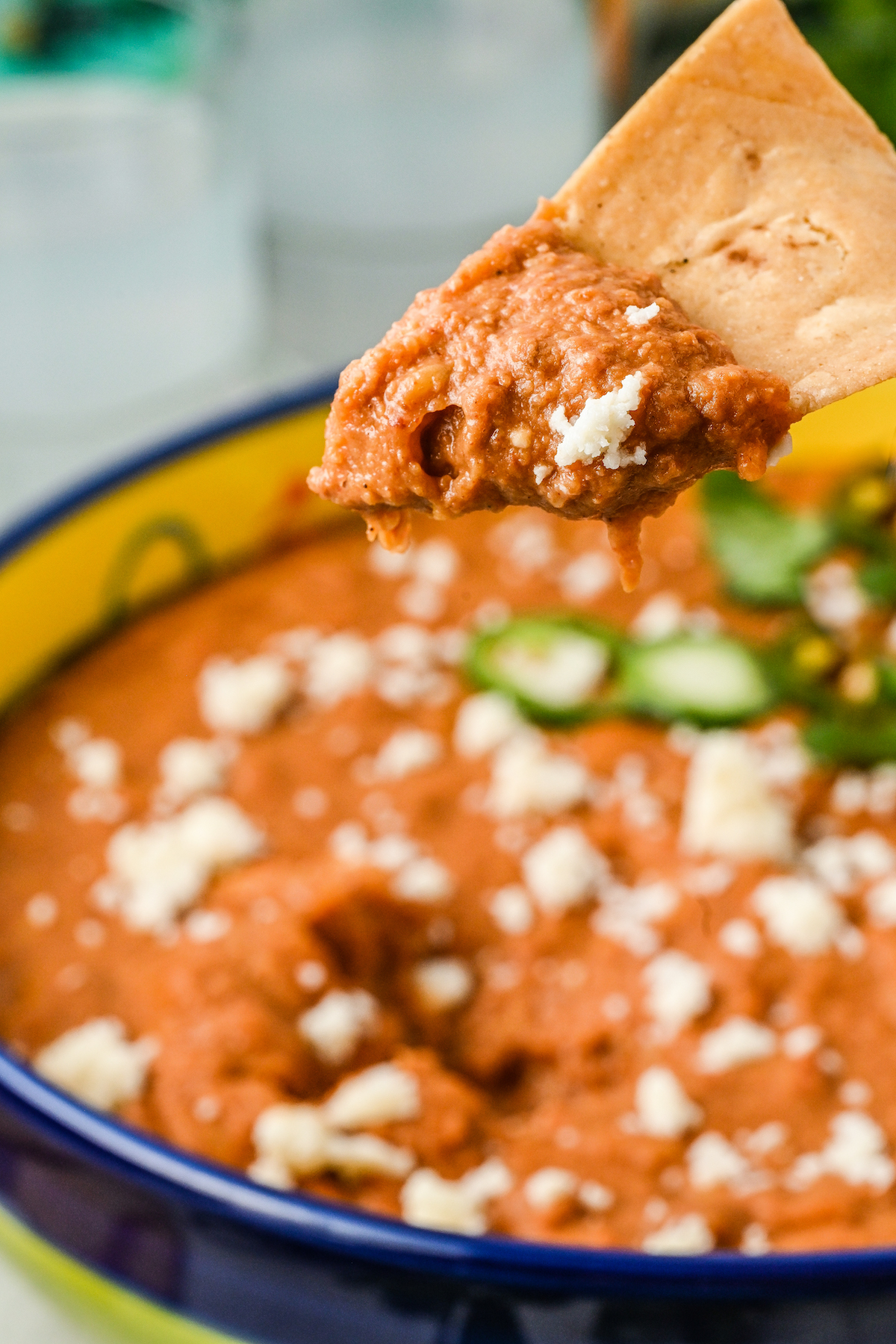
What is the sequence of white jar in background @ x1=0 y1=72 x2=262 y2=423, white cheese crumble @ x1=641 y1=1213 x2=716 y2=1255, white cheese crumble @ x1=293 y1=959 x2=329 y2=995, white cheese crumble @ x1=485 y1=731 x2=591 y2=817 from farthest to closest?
white jar in background @ x1=0 y1=72 x2=262 y2=423, white cheese crumble @ x1=485 y1=731 x2=591 y2=817, white cheese crumble @ x1=293 y1=959 x2=329 y2=995, white cheese crumble @ x1=641 y1=1213 x2=716 y2=1255

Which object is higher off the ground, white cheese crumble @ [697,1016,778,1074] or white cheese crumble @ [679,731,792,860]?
white cheese crumble @ [679,731,792,860]

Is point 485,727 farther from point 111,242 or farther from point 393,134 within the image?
point 393,134

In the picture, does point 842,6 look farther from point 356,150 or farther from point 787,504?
point 787,504

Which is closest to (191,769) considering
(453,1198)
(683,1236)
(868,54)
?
(453,1198)

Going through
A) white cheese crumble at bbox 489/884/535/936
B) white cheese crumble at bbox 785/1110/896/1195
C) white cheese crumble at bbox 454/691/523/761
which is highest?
white cheese crumble at bbox 454/691/523/761

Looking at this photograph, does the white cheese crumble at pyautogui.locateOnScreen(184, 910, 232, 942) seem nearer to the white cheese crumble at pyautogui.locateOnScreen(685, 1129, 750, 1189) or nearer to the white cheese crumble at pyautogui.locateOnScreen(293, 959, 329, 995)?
the white cheese crumble at pyautogui.locateOnScreen(293, 959, 329, 995)

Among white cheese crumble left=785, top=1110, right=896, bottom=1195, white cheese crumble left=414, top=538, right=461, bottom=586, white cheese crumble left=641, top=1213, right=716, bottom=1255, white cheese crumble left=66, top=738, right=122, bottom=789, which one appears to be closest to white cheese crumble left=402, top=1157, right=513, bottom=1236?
white cheese crumble left=641, top=1213, right=716, bottom=1255

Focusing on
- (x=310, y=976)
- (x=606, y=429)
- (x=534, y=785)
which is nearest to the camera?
(x=606, y=429)
